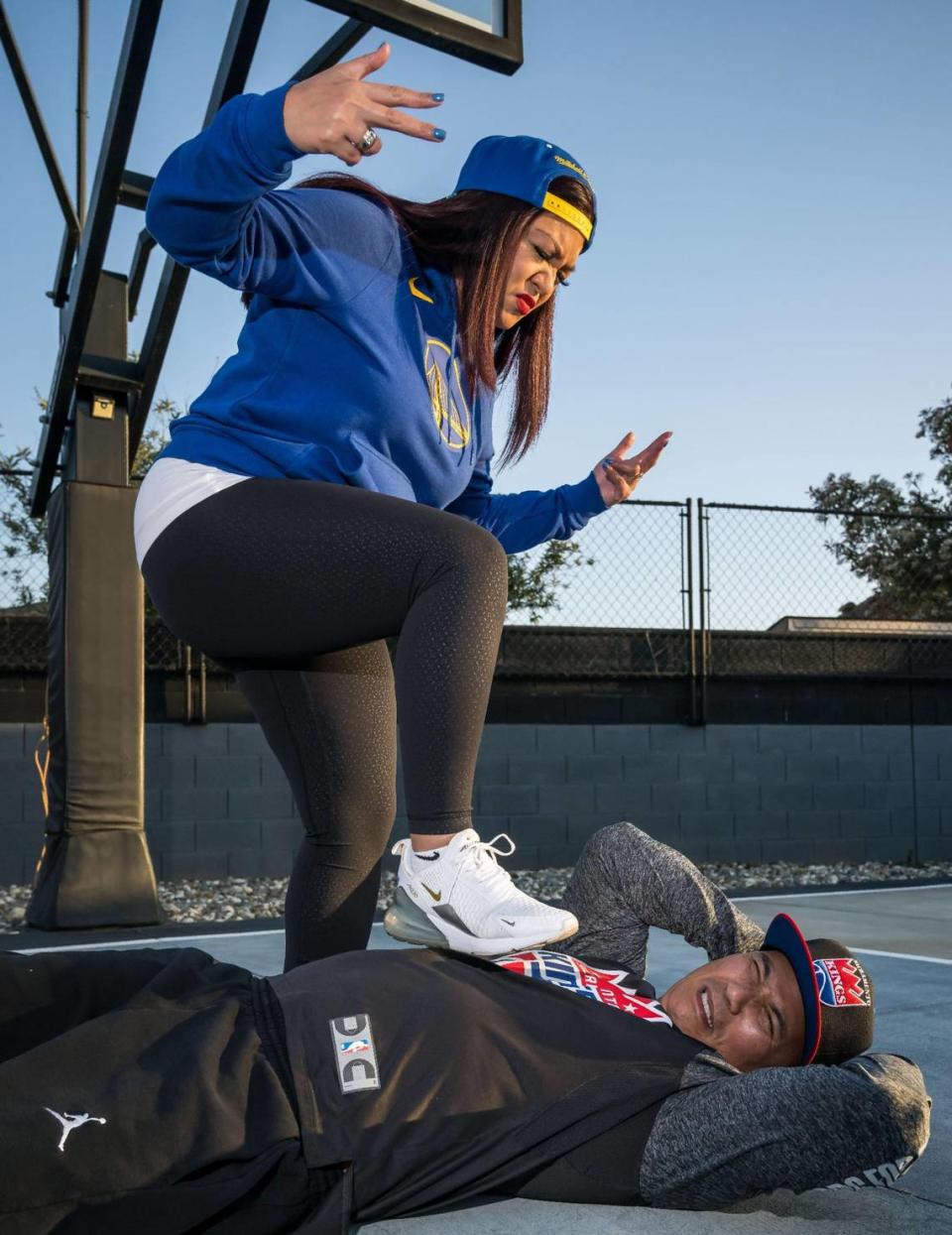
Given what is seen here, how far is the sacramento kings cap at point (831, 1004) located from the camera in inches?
59.8

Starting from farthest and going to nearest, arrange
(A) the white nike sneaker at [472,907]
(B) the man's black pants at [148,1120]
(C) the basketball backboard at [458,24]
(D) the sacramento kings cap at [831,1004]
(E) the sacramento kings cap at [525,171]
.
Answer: (C) the basketball backboard at [458,24] → (D) the sacramento kings cap at [831,1004] → (E) the sacramento kings cap at [525,171] → (A) the white nike sneaker at [472,907] → (B) the man's black pants at [148,1120]

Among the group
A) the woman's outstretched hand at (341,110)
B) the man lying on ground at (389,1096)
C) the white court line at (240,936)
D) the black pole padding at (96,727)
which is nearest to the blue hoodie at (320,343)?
the woman's outstretched hand at (341,110)

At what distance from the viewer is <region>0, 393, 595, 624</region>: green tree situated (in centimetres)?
554

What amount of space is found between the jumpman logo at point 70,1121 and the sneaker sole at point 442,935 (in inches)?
14.5

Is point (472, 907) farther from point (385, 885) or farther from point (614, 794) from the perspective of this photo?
point (614, 794)

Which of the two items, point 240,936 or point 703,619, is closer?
point 240,936

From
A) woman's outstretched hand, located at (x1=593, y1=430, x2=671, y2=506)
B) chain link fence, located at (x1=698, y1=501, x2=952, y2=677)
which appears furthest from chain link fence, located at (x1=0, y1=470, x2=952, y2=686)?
woman's outstretched hand, located at (x1=593, y1=430, x2=671, y2=506)

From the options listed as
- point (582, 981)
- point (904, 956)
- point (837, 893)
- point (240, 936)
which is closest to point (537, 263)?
point (582, 981)

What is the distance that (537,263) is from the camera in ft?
4.81

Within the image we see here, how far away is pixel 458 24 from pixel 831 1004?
252 cm

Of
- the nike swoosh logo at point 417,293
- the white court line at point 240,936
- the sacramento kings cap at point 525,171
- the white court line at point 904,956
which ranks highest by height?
the sacramento kings cap at point 525,171

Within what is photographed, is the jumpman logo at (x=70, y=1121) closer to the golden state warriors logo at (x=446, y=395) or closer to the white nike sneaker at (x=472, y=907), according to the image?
the white nike sneaker at (x=472, y=907)

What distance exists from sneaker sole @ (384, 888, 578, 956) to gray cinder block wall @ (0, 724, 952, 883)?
4836 millimetres

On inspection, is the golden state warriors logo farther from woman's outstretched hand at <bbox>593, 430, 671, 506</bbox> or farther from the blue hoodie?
woman's outstretched hand at <bbox>593, 430, 671, 506</bbox>
